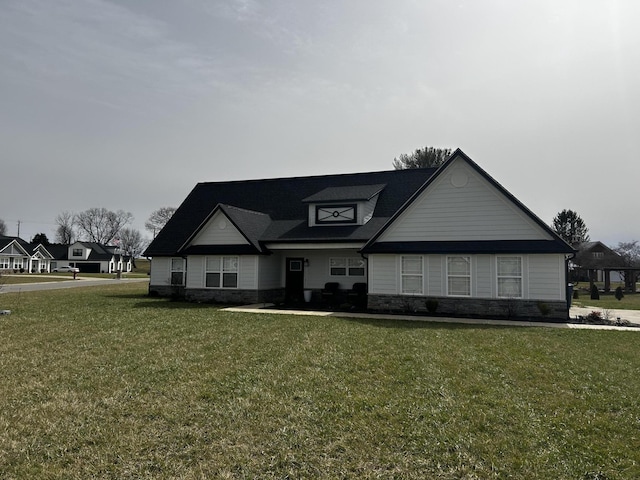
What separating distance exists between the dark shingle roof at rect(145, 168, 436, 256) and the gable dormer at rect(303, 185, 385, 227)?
12 centimetres

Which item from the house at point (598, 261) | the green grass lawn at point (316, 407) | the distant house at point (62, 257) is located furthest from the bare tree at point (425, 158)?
the distant house at point (62, 257)

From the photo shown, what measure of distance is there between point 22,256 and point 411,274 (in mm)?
81844

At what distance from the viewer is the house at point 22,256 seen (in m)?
71.1

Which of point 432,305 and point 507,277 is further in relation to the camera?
point 432,305

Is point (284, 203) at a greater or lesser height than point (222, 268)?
greater

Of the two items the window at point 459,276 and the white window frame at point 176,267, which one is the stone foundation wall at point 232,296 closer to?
the white window frame at point 176,267

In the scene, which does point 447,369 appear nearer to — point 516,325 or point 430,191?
point 516,325

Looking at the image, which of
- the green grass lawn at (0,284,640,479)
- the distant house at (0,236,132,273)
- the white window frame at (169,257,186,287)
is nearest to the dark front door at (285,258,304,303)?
the white window frame at (169,257,186,287)

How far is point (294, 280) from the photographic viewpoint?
22.5 metres

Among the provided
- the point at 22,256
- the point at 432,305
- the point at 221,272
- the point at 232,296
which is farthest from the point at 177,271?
the point at 22,256

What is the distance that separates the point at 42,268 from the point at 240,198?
248 feet

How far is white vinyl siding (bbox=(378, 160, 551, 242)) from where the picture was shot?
16.4m

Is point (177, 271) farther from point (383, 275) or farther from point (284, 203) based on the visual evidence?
point (383, 275)

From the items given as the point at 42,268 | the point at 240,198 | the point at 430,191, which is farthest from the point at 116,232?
the point at 430,191
